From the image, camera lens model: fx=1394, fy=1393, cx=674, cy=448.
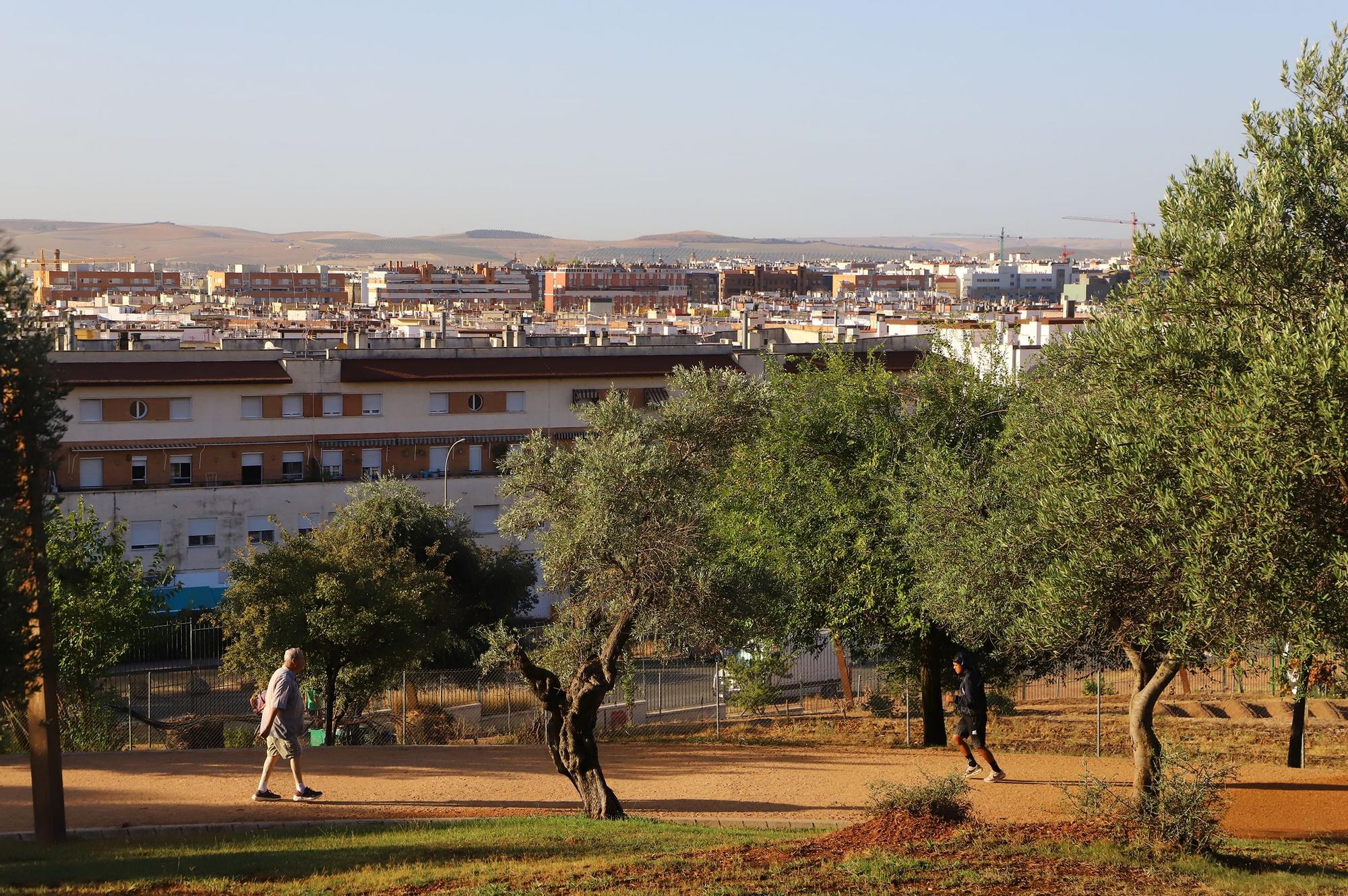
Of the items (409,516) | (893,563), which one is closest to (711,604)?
(893,563)

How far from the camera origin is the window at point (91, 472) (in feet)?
159

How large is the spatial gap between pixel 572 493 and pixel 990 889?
945cm

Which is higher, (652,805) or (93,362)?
(93,362)

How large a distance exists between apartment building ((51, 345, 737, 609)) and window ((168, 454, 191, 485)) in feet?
0.16

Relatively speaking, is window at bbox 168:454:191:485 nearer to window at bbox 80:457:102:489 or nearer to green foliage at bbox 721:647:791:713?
window at bbox 80:457:102:489

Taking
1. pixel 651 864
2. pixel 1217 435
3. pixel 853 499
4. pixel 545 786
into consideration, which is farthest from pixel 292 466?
pixel 1217 435

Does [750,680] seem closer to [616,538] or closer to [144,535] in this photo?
[616,538]

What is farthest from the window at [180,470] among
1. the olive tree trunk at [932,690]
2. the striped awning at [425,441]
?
the olive tree trunk at [932,690]

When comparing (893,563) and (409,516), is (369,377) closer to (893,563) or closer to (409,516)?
(409,516)

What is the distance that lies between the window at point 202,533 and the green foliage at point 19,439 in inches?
1539

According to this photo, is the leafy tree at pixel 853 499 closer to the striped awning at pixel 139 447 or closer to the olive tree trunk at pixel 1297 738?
the olive tree trunk at pixel 1297 738

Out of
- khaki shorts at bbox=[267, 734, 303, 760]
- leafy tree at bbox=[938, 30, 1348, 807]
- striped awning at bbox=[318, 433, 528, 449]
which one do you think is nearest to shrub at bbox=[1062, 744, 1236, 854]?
leafy tree at bbox=[938, 30, 1348, 807]

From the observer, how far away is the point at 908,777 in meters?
17.9

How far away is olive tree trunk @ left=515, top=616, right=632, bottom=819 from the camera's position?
1454cm
